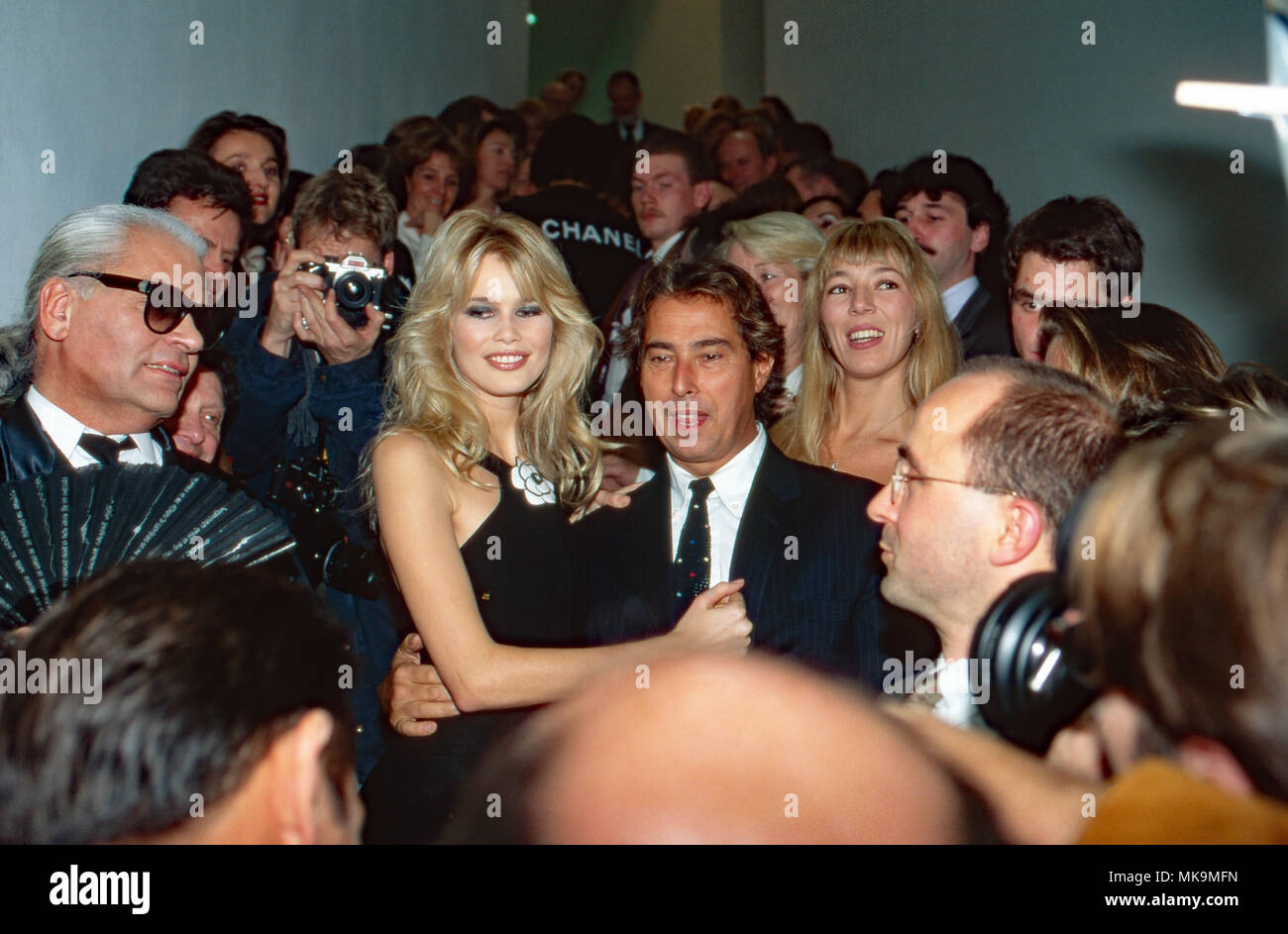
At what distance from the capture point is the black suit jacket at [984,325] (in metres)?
3.62

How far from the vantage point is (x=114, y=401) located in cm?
216

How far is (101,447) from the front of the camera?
2125 millimetres

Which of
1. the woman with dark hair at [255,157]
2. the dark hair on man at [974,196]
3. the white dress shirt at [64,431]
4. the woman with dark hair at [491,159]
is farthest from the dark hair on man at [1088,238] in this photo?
the woman with dark hair at [491,159]

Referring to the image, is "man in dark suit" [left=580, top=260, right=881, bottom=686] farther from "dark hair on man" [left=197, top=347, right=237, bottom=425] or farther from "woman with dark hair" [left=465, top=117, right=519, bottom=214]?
"woman with dark hair" [left=465, top=117, right=519, bottom=214]

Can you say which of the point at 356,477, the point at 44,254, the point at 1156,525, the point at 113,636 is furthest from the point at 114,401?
the point at 1156,525

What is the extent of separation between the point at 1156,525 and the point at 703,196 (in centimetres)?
416

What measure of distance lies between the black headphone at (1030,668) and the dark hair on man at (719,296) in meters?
1.43

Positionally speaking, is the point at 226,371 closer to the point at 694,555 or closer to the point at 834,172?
the point at 694,555

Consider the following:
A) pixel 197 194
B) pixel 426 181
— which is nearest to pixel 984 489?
pixel 197 194

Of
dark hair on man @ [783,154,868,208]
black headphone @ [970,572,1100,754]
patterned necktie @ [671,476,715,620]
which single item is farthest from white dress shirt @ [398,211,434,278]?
black headphone @ [970,572,1100,754]

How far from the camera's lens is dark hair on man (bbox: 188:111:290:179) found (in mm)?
3688

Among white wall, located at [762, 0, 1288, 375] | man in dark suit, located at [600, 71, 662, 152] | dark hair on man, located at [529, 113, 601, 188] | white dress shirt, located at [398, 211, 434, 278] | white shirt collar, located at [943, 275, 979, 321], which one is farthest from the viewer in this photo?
man in dark suit, located at [600, 71, 662, 152]

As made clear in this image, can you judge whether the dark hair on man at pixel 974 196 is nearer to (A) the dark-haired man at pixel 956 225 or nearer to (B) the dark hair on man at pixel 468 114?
(A) the dark-haired man at pixel 956 225

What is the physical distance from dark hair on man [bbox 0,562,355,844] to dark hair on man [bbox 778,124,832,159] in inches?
246
